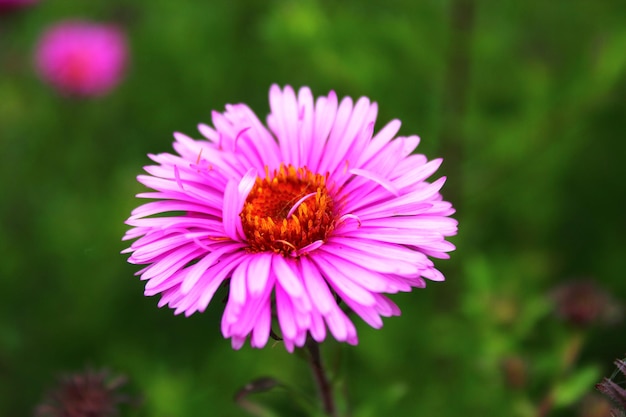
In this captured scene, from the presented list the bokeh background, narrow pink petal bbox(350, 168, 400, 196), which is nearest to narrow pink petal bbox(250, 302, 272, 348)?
narrow pink petal bbox(350, 168, 400, 196)

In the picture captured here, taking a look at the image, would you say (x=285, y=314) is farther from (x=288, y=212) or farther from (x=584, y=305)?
(x=584, y=305)

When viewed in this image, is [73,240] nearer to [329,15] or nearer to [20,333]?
[20,333]

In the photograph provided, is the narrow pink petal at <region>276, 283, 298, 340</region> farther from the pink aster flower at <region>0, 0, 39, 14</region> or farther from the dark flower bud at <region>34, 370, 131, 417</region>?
the pink aster flower at <region>0, 0, 39, 14</region>

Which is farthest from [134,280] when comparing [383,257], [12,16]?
[383,257]

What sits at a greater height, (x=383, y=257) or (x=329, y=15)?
(x=329, y=15)

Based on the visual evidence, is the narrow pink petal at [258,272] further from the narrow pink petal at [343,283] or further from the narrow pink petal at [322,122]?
the narrow pink petal at [322,122]

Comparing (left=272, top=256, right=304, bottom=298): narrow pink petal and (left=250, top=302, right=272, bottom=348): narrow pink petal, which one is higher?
(left=272, top=256, right=304, bottom=298): narrow pink petal
